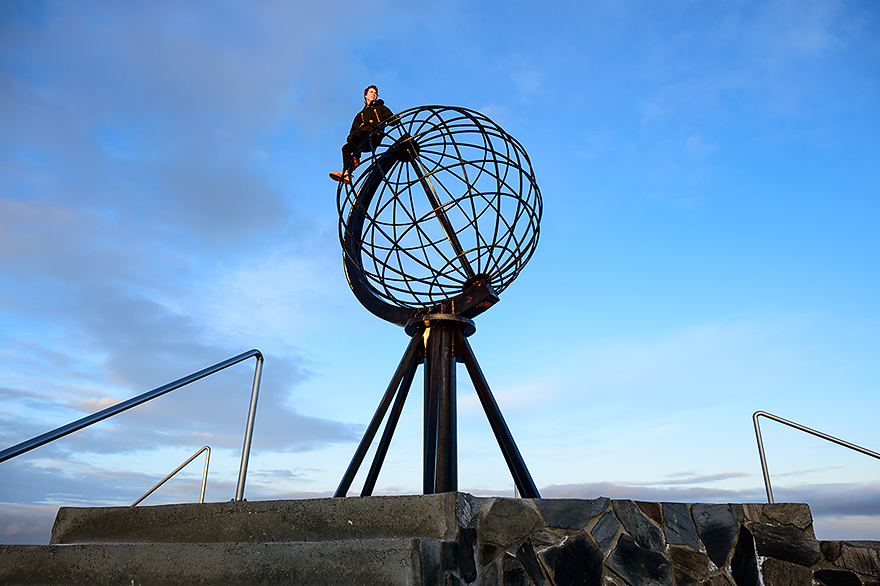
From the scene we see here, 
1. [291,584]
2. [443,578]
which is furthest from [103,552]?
[443,578]

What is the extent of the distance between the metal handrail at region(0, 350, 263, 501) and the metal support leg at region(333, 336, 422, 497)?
747 mm

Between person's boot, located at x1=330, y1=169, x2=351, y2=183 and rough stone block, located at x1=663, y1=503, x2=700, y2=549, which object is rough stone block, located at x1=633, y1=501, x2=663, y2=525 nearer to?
Answer: rough stone block, located at x1=663, y1=503, x2=700, y2=549

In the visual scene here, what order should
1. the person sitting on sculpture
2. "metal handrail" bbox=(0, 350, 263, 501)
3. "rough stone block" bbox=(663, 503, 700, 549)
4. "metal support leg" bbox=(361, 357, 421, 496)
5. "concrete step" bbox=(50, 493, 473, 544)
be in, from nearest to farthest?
1. "concrete step" bbox=(50, 493, 473, 544)
2. "metal handrail" bbox=(0, 350, 263, 501)
3. "rough stone block" bbox=(663, 503, 700, 549)
4. "metal support leg" bbox=(361, 357, 421, 496)
5. the person sitting on sculpture

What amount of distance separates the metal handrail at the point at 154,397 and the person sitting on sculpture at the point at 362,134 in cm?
177

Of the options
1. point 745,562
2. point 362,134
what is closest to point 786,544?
point 745,562

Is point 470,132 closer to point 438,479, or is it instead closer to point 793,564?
point 438,479

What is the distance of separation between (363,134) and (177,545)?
10.7ft

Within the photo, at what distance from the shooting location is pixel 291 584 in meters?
2.10

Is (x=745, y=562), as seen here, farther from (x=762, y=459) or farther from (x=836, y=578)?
(x=762, y=459)

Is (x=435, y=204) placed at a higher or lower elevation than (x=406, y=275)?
higher

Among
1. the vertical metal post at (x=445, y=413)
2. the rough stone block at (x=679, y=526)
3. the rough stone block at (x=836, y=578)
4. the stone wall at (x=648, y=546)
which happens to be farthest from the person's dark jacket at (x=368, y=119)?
the rough stone block at (x=836, y=578)

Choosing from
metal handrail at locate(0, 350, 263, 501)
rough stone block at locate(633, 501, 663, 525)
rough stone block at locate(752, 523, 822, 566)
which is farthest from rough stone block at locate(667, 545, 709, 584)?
metal handrail at locate(0, 350, 263, 501)

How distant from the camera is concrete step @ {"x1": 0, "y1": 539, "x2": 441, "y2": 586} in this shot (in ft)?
6.64

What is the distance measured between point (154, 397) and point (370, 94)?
298 centimetres
